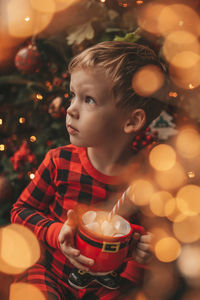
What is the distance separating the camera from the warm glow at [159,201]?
89 centimetres

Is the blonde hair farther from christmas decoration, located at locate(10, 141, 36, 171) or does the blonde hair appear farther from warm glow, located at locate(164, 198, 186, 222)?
christmas decoration, located at locate(10, 141, 36, 171)

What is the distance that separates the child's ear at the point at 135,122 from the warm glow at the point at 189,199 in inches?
10.4

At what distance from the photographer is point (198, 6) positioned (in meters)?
0.97

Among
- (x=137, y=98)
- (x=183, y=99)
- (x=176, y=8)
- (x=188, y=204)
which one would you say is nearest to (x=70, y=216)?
(x=137, y=98)

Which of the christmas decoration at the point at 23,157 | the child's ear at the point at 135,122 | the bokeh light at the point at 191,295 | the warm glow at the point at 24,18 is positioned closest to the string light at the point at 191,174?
the child's ear at the point at 135,122

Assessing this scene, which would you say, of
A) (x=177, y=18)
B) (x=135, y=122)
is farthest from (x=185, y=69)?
(x=135, y=122)

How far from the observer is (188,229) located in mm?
971

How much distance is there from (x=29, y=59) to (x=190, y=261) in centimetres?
90

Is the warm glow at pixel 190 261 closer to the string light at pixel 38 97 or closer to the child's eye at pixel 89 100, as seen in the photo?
the child's eye at pixel 89 100

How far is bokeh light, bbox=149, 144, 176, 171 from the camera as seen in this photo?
35.5 inches

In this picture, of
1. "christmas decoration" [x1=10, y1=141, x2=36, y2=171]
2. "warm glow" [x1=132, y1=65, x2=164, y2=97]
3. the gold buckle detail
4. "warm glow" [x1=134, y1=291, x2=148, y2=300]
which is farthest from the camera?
"christmas decoration" [x1=10, y1=141, x2=36, y2=171]

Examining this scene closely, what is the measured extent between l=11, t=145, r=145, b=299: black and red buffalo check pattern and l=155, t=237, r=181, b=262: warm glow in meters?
0.20

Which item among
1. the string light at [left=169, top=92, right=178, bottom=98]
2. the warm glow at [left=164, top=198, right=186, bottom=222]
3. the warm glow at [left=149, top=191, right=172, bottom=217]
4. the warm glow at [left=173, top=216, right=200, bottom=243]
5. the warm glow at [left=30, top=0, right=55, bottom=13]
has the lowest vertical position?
the warm glow at [left=173, top=216, right=200, bottom=243]

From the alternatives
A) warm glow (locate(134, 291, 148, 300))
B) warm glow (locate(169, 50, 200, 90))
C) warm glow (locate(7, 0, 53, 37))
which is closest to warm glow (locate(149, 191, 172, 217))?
warm glow (locate(134, 291, 148, 300))
